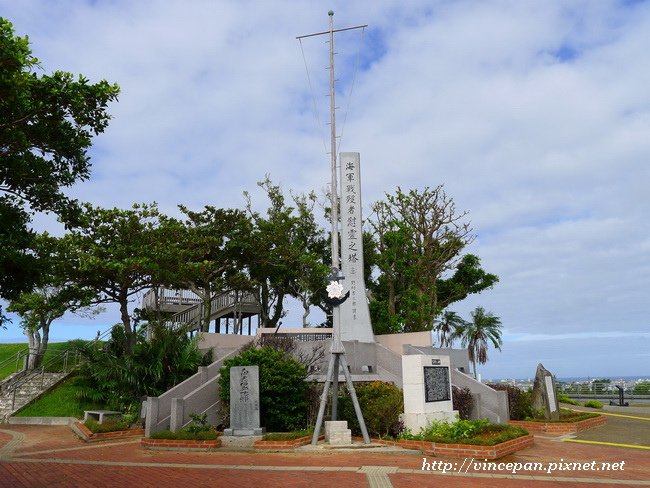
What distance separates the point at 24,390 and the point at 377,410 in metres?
14.8

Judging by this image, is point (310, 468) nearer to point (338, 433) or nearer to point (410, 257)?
point (338, 433)

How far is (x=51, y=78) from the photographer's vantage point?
10180 mm

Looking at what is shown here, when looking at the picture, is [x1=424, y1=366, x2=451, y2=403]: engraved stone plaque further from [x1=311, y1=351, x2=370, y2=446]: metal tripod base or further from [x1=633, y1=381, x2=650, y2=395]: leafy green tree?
[x1=633, y1=381, x2=650, y2=395]: leafy green tree

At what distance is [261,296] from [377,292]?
7076mm

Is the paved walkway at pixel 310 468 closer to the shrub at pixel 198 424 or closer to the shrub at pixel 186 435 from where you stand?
the shrub at pixel 186 435

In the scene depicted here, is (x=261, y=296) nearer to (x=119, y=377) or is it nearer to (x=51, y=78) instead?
(x=119, y=377)

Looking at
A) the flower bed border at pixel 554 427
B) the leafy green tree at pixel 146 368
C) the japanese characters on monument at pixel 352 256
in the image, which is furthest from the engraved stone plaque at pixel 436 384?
the leafy green tree at pixel 146 368

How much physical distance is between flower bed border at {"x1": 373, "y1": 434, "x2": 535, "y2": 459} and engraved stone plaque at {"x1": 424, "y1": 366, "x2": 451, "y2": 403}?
4.85ft

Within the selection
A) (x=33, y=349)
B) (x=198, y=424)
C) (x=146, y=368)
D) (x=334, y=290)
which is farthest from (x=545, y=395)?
(x=33, y=349)

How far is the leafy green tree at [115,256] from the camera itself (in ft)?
71.0

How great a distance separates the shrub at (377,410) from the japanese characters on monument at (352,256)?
7.13 m

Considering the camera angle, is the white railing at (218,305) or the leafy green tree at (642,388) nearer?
the white railing at (218,305)

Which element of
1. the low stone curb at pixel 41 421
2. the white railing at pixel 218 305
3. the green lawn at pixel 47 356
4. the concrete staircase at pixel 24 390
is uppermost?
the white railing at pixel 218 305

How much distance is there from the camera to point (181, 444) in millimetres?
13945
